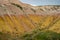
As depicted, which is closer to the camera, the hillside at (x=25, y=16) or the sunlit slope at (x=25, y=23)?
the sunlit slope at (x=25, y=23)

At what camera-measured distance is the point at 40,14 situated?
96.2ft

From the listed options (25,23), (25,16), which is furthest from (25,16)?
(25,23)

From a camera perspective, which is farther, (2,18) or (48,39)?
(2,18)

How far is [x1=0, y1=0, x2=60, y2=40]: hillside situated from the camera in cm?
2470

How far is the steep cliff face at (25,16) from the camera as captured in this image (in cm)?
2473

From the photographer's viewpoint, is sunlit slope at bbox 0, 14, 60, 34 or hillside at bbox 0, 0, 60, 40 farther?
hillside at bbox 0, 0, 60, 40

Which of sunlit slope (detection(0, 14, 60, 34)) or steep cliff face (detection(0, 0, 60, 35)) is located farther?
steep cliff face (detection(0, 0, 60, 35))

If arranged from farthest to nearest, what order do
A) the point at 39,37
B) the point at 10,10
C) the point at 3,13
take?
the point at 10,10 → the point at 3,13 → the point at 39,37

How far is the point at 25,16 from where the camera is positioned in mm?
28078

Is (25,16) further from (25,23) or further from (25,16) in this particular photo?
(25,23)

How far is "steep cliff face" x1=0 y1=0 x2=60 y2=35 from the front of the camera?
24.7m

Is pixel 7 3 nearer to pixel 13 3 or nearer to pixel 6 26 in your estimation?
pixel 13 3

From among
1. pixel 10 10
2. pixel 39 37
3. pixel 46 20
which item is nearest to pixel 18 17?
pixel 10 10

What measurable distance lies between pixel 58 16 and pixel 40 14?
7.98 ft
